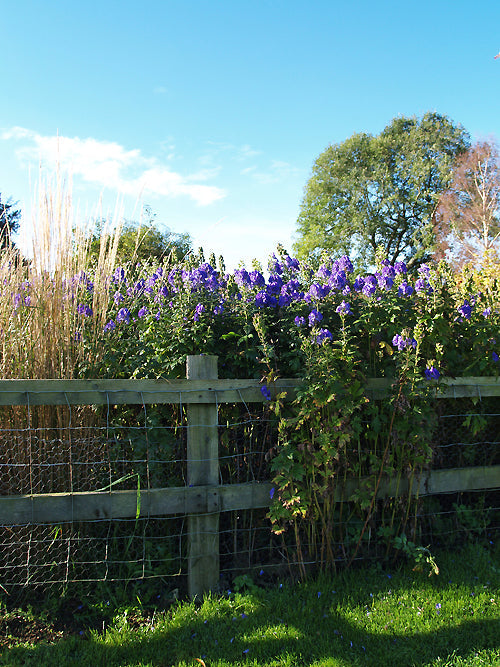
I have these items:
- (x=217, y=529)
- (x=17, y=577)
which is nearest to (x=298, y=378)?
(x=217, y=529)

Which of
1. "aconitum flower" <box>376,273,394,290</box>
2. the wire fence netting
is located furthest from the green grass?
"aconitum flower" <box>376,273,394,290</box>

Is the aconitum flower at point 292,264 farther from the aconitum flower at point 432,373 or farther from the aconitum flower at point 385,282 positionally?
the aconitum flower at point 432,373

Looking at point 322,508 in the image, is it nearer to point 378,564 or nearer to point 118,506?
point 378,564

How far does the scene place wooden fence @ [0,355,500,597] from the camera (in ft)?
8.21

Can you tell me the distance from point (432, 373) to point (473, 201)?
23728 mm

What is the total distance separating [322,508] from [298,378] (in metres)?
0.79

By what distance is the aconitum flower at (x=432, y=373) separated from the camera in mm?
2900

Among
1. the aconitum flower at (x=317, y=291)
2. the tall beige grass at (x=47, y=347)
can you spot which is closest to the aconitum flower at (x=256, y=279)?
the aconitum flower at (x=317, y=291)

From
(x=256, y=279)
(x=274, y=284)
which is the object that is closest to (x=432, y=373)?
(x=274, y=284)

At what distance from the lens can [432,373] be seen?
2.90 meters

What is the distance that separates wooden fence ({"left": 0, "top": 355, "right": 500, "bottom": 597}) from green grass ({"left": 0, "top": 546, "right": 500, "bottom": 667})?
33 cm

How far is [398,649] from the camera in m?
2.19

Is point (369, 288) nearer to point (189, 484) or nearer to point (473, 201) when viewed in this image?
point (189, 484)

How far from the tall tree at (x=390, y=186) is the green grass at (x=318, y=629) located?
22847mm
